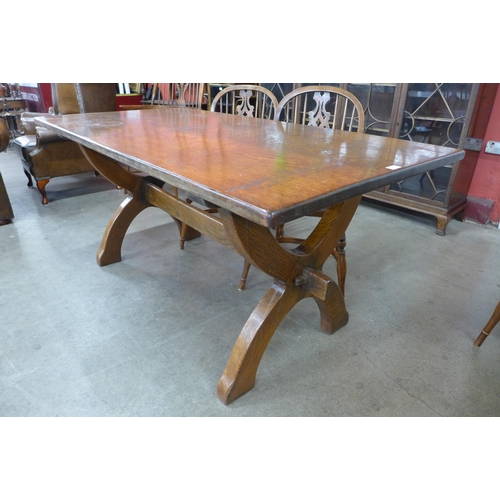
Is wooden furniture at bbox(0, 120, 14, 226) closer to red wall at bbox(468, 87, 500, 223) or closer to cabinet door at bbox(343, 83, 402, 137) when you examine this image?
cabinet door at bbox(343, 83, 402, 137)

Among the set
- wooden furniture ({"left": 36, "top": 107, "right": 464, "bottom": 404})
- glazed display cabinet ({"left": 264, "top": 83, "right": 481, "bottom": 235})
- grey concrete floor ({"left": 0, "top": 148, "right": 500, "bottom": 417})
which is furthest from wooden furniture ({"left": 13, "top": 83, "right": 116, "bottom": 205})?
glazed display cabinet ({"left": 264, "top": 83, "right": 481, "bottom": 235})

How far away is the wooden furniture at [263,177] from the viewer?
2.98 feet

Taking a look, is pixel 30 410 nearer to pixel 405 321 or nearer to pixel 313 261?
pixel 313 261

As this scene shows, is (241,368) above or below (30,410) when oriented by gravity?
above

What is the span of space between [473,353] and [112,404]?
4.68 ft

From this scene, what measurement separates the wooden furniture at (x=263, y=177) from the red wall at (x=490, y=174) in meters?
1.63

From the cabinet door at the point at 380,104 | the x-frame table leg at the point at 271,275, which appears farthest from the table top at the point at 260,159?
the cabinet door at the point at 380,104

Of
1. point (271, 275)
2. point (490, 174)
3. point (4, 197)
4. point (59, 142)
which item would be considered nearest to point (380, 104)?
point (490, 174)

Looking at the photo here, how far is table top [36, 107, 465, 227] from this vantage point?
0.87 metres

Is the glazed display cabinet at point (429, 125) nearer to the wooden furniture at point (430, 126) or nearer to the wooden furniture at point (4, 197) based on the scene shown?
the wooden furniture at point (430, 126)

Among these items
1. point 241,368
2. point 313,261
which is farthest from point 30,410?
point 313,261

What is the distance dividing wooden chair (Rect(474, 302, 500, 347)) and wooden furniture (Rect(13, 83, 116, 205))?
10.4ft
